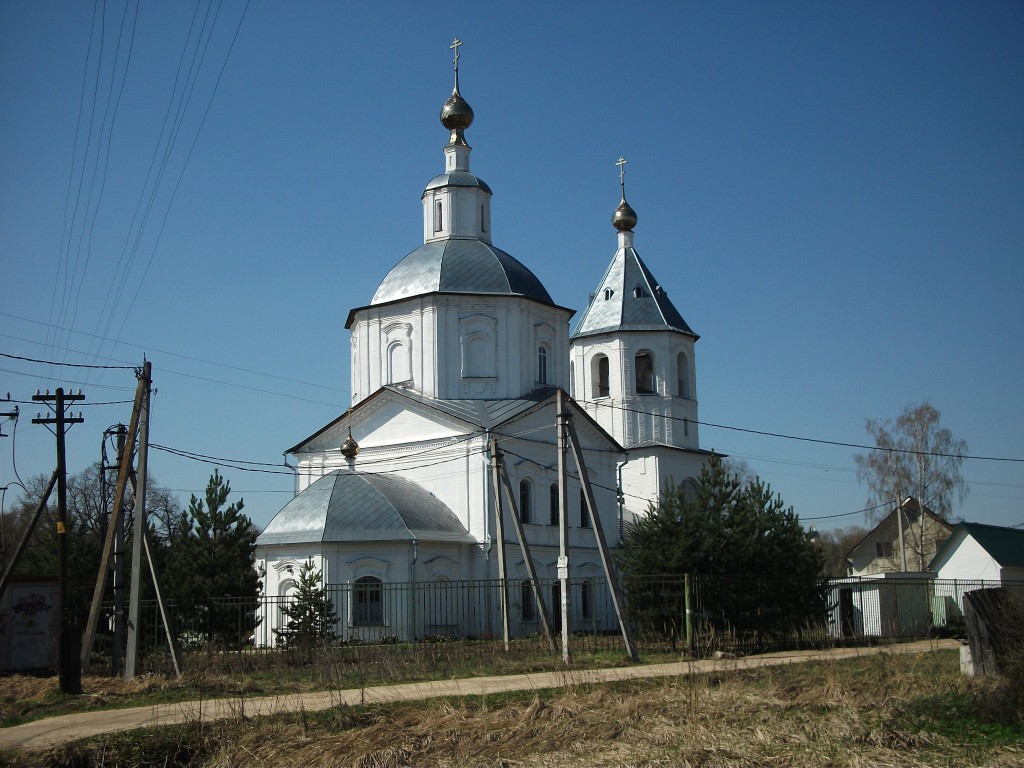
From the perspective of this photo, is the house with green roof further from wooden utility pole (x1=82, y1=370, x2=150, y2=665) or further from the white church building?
wooden utility pole (x1=82, y1=370, x2=150, y2=665)

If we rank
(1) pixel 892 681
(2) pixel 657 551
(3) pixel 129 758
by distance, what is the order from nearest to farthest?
(3) pixel 129 758 → (1) pixel 892 681 → (2) pixel 657 551

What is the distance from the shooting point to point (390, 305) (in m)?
32.5

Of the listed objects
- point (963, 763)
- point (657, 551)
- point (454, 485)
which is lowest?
point (963, 763)

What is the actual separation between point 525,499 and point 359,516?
208 inches

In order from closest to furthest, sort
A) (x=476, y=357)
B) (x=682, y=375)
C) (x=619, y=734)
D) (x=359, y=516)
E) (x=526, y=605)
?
(x=619, y=734) → (x=359, y=516) → (x=526, y=605) → (x=476, y=357) → (x=682, y=375)

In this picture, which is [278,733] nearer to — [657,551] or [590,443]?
[657,551]

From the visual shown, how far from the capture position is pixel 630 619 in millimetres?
21219

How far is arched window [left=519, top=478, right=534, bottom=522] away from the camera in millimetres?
31094

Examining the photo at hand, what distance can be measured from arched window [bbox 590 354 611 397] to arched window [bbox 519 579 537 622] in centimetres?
1168

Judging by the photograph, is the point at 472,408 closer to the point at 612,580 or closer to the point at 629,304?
the point at 629,304

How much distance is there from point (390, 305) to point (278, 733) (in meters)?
22.2

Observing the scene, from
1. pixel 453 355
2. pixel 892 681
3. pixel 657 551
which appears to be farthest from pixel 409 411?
pixel 892 681

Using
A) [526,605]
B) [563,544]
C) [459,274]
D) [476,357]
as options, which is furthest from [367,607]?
[459,274]

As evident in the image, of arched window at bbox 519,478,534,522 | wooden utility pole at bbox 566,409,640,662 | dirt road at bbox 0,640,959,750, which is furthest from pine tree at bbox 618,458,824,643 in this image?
arched window at bbox 519,478,534,522
